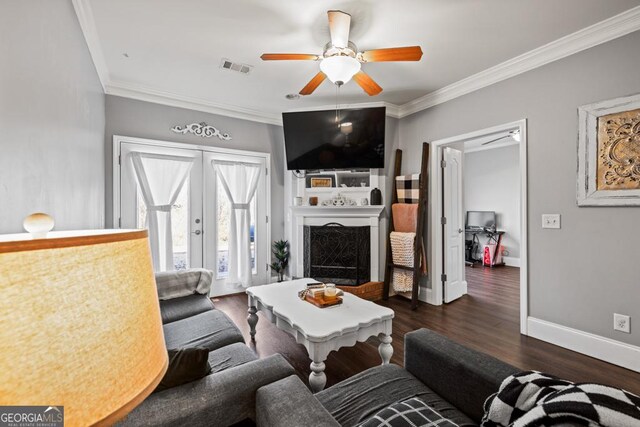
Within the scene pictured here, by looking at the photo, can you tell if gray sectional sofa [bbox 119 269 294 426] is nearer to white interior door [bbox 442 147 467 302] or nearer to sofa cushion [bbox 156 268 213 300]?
sofa cushion [bbox 156 268 213 300]

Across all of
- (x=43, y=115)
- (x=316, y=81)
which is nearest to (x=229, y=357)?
(x=43, y=115)

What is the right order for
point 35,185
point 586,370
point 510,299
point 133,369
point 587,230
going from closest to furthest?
point 133,369 < point 35,185 < point 586,370 < point 587,230 < point 510,299

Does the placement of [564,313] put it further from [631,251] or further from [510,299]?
[510,299]

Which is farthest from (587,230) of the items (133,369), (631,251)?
(133,369)

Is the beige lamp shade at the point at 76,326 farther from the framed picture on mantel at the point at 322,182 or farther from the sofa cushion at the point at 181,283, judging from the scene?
the framed picture on mantel at the point at 322,182

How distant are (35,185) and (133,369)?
140cm

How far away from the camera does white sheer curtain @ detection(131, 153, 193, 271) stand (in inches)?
138

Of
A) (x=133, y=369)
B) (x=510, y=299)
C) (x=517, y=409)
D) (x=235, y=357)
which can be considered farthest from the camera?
(x=510, y=299)

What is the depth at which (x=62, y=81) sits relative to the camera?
1.67 m

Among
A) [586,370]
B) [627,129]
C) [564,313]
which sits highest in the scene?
[627,129]

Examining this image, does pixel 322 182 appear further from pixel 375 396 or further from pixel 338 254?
pixel 375 396

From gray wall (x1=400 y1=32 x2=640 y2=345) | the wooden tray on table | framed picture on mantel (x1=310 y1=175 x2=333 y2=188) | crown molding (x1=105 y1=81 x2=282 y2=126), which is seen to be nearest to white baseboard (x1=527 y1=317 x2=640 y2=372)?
gray wall (x1=400 y1=32 x2=640 y2=345)

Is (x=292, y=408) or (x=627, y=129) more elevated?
(x=627, y=129)

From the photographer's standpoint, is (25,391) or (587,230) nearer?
(25,391)
